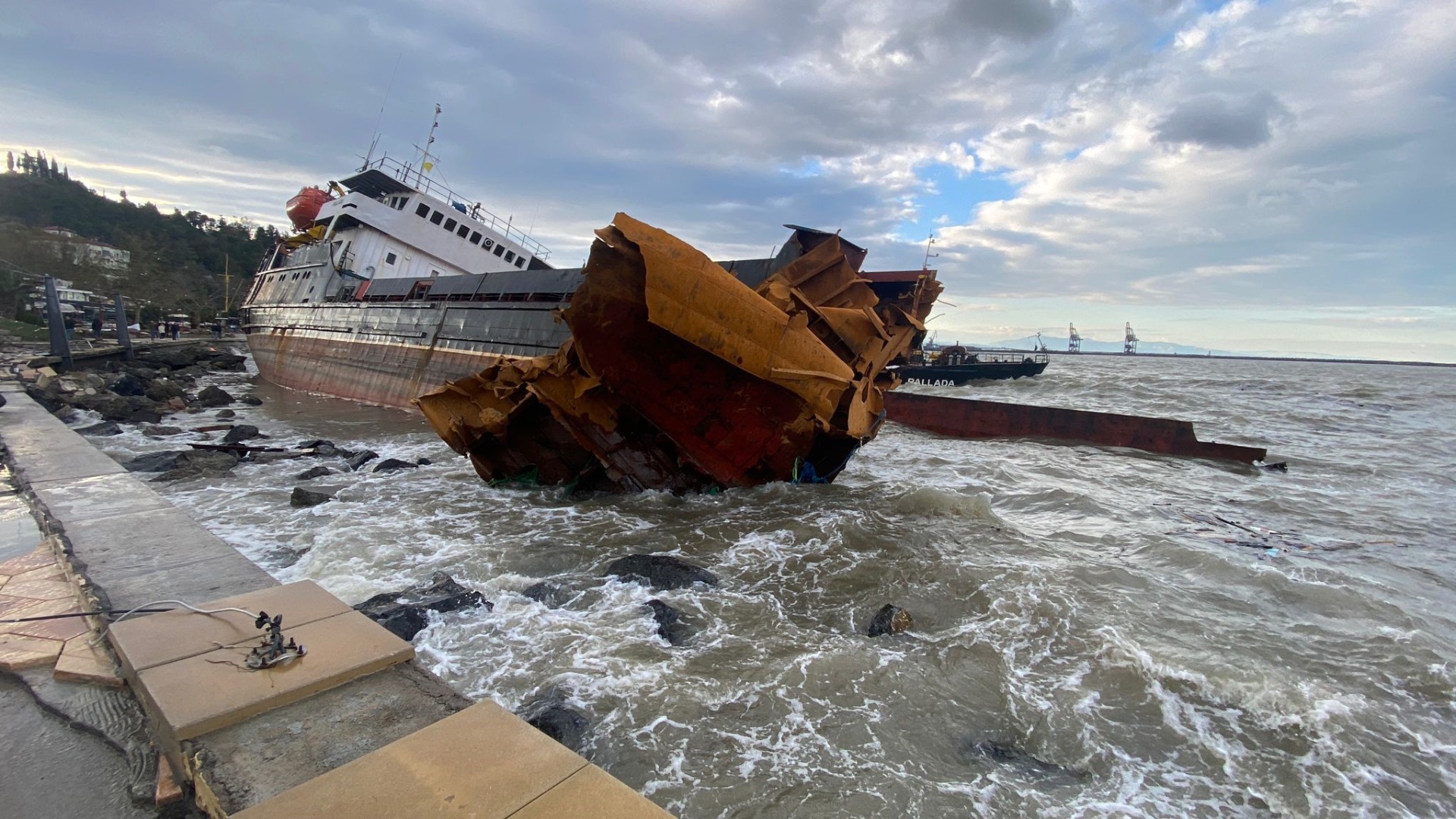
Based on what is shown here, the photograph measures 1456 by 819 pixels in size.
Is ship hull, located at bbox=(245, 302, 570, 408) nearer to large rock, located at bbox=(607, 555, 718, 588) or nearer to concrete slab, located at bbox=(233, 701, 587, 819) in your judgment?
large rock, located at bbox=(607, 555, 718, 588)

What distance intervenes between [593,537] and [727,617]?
234cm

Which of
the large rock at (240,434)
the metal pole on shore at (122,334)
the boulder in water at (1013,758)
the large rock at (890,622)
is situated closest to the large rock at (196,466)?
the large rock at (240,434)

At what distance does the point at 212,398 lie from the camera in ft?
59.0

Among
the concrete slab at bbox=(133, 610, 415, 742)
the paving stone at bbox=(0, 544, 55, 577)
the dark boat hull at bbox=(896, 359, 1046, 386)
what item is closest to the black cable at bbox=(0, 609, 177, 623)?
the concrete slab at bbox=(133, 610, 415, 742)

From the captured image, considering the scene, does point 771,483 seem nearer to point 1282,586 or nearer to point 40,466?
point 1282,586

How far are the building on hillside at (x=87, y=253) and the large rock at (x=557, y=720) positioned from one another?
A: 237 feet

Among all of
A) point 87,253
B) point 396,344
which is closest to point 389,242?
point 396,344

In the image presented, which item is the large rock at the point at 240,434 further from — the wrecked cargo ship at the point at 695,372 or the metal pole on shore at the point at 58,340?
the metal pole on shore at the point at 58,340

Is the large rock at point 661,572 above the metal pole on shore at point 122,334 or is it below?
below

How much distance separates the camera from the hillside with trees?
167ft

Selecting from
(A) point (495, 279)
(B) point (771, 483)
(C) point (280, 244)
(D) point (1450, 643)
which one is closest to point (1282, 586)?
(D) point (1450, 643)

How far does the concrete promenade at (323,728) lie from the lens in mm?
1719

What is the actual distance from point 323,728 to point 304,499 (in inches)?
270

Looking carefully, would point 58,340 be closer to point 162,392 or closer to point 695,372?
point 162,392
